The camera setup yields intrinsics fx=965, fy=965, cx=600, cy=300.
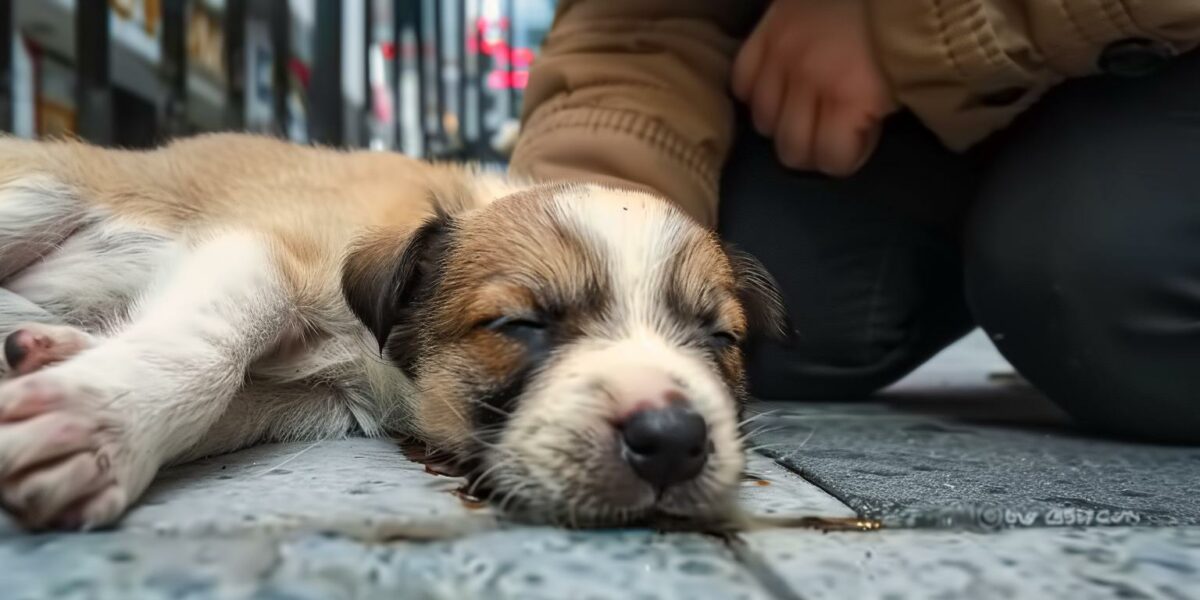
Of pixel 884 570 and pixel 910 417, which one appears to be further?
pixel 910 417

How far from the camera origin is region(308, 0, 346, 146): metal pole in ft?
13.9

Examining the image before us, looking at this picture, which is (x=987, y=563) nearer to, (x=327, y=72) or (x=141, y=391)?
(x=141, y=391)

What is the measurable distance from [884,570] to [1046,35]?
119cm

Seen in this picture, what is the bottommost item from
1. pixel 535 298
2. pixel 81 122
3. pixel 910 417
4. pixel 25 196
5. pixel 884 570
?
pixel 910 417

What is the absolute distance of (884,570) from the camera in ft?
2.72

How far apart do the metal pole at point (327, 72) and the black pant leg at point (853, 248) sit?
2.46m

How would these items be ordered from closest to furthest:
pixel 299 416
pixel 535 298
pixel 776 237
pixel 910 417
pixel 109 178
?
1. pixel 535 298
2. pixel 299 416
3. pixel 109 178
4. pixel 910 417
5. pixel 776 237

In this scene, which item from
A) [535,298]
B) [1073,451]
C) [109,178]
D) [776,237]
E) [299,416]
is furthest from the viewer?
[776,237]

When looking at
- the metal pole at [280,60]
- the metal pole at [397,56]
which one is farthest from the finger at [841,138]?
the metal pole at [397,56]

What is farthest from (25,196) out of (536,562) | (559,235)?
(536,562)

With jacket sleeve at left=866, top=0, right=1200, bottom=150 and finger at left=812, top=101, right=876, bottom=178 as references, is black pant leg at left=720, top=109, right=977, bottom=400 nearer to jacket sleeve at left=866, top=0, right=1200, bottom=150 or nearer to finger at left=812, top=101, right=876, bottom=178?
finger at left=812, top=101, right=876, bottom=178

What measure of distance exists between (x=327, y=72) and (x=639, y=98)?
2616mm

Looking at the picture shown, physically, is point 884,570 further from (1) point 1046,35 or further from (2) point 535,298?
(1) point 1046,35

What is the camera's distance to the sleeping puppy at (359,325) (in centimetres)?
97
